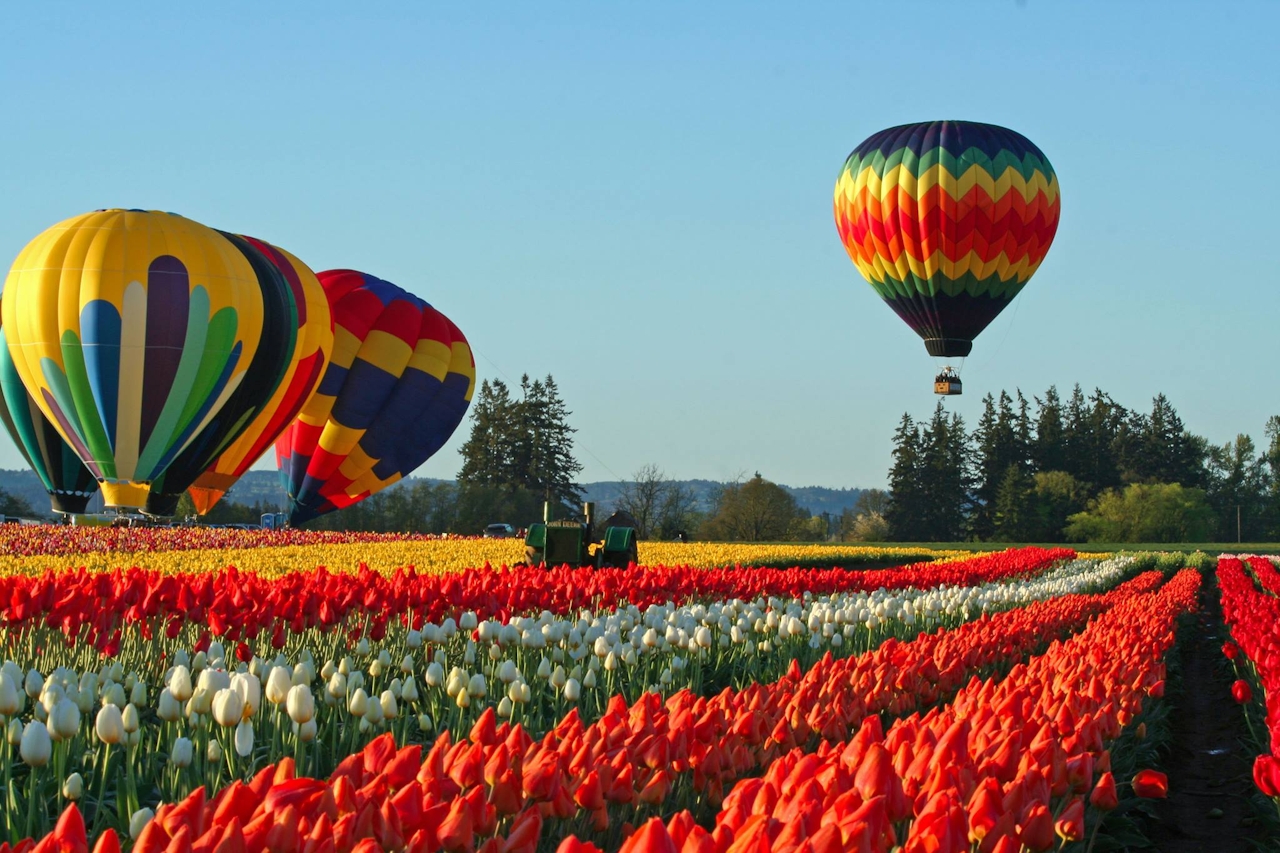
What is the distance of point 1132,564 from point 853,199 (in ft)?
36.3

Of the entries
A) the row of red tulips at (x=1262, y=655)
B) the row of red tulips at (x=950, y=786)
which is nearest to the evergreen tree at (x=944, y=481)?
the row of red tulips at (x=1262, y=655)

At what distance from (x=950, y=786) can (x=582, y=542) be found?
16268mm

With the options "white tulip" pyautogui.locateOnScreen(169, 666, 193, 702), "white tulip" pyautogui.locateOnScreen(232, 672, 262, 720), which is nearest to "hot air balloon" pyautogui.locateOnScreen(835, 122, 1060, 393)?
"white tulip" pyautogui.locateOnScreen(169, 666, 193, 702)

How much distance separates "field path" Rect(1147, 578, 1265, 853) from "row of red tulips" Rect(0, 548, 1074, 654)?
4.43m

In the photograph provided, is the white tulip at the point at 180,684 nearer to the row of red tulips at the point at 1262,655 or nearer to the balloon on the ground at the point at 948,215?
the row of red tulips at the point at 1262,655

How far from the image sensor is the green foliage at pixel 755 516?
76.9 m

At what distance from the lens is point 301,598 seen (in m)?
9.24

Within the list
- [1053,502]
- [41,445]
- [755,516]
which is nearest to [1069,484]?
[1053,502]

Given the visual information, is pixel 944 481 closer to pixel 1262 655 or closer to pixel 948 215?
pixel 948 215

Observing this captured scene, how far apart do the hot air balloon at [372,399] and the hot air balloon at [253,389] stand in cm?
554

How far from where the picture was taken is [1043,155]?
34312 mm

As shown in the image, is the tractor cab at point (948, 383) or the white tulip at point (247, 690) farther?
the tractor cab at point (948, 383)

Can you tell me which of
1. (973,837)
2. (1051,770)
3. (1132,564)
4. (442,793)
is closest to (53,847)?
(442,793)

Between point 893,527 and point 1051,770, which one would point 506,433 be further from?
point 1051,770
